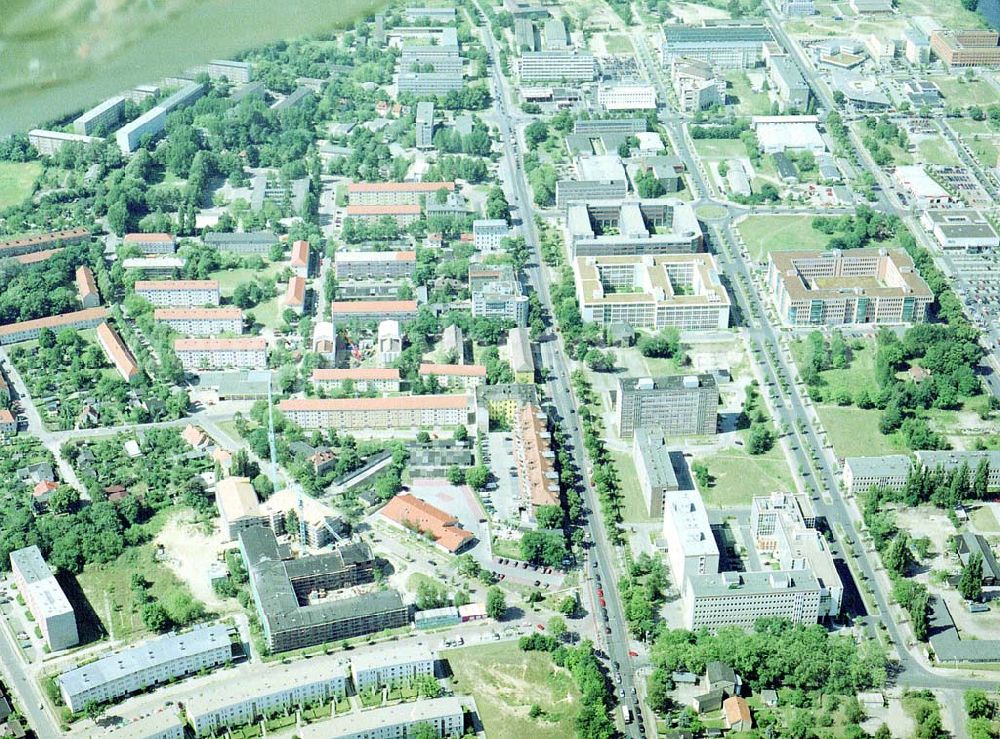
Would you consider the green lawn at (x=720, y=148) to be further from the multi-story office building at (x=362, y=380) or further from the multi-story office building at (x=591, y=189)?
the multi-story office building at (x=362, y=380)

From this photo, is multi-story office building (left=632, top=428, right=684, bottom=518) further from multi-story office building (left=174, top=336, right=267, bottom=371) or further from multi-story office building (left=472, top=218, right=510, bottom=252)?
multi-story office building (left=472, top=218, right=510, bottom=252)

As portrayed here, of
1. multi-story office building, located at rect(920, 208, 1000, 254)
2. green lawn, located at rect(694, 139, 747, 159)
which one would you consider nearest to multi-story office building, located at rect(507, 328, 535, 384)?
multi-story office building, located at rect(920, 208, 1000, 254)

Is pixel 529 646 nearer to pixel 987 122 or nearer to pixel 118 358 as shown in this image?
pixel 118 358

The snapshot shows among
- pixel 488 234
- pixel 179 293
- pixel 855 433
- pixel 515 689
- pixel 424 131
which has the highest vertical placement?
pixel 424 131

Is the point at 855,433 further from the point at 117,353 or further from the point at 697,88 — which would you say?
the point at 697,88

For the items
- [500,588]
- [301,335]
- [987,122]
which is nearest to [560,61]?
[987,122]

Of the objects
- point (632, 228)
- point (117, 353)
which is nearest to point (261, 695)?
point (117, 353)

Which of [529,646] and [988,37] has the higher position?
[988,37]
